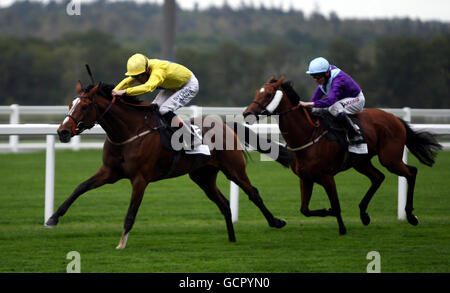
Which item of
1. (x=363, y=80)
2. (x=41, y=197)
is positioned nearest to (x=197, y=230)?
(x=41, y=197)

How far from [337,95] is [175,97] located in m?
1.66

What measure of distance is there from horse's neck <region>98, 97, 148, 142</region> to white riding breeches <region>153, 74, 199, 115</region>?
35 centimetres

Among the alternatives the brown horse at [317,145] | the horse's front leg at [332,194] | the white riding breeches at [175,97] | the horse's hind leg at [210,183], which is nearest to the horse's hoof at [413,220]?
the brown horse at [317,145]

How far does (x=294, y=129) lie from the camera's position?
23.1 feet

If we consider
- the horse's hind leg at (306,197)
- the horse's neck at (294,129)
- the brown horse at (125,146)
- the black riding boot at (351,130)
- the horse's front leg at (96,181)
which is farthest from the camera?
the black riding boot at (351,130)

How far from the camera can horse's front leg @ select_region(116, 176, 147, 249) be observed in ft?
20.1

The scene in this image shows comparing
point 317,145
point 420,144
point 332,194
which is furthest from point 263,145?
point 420,144

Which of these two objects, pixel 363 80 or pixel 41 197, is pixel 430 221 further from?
pixel 363 80

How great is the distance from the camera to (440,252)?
6.04 meters

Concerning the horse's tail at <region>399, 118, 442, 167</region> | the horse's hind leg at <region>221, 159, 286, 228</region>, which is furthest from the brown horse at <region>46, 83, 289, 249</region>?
the horse's tail at <region>399, 118, 442, 167</region>

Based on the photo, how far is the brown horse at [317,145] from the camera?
690 centimetres

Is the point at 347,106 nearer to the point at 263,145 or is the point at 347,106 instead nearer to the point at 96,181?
the point at 263,145

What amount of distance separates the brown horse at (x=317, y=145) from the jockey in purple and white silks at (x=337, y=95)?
163mm

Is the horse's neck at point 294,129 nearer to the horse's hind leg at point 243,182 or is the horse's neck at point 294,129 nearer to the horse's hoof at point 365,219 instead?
the horse's hind leg at point 243,182
